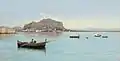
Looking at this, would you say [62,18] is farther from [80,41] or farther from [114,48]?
[114,48]

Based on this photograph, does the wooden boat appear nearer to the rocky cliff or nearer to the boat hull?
the boat hull

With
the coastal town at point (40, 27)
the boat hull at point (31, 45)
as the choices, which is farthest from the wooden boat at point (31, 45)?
the coastal town at point (40, 27)

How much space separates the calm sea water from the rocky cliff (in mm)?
64

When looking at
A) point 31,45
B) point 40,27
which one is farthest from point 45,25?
point 31,45

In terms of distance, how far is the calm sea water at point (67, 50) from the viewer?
1756 mm

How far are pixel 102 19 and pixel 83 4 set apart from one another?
0.22m

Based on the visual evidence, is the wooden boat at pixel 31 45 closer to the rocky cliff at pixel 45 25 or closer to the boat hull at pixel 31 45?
the boat hull at pixel 31 45

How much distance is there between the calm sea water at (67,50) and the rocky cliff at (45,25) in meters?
0.06

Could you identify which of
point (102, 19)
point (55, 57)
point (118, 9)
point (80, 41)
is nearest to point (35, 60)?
point (55, 57)

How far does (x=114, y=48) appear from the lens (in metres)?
1.77

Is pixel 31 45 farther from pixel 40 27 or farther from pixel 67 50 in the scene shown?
pixel 67 50

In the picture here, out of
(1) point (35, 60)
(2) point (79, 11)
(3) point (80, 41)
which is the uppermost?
(2) point (79, 11)

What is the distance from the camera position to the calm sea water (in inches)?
69.1

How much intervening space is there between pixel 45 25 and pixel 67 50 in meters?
0.29
